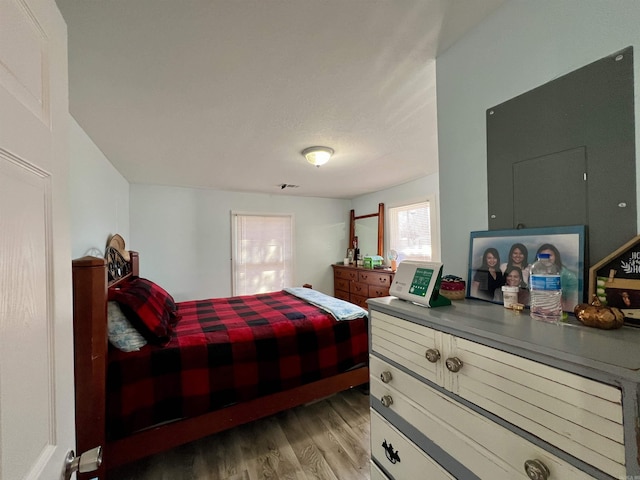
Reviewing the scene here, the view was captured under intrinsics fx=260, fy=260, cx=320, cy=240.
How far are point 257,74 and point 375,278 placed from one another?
10.4ft

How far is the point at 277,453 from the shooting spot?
167 centimetres

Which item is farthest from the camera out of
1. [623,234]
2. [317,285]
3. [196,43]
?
[317,285]

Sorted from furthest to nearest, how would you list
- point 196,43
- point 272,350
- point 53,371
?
point 272,350, point 196,43, point 53,371

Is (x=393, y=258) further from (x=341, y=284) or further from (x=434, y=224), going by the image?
(x=341, y=284)

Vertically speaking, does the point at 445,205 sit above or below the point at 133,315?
above

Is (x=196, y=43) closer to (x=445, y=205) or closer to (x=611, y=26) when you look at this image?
(x=445, y=205)

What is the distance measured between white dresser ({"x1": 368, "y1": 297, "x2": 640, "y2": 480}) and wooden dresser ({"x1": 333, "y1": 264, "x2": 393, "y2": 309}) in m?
2.68

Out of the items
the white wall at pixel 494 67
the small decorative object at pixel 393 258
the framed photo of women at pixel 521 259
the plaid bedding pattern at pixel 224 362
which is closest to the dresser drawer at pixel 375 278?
the small decorative object at pixel 393 258

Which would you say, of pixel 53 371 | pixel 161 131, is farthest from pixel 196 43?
pixel 53 371

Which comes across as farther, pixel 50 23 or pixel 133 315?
pixel 133 315

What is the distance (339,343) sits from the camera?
2152 mm

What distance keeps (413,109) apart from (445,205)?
92cm

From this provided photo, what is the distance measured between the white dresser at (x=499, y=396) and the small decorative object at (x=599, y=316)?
0.02m

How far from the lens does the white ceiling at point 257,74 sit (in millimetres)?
1029
